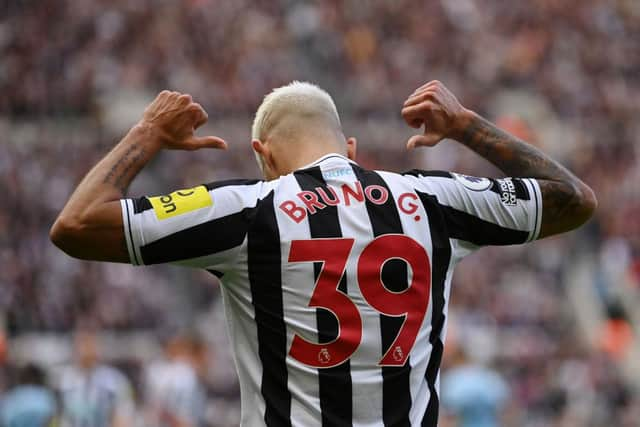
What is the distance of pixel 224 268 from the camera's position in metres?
4.08

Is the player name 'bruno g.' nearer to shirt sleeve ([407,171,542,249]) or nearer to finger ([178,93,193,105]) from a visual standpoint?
shirt sleeve ([407,171,542,249])

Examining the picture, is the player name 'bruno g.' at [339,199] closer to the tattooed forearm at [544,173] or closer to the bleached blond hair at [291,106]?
the bleached blond hair at [291,106]

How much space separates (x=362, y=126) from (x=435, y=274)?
19237 millimetres

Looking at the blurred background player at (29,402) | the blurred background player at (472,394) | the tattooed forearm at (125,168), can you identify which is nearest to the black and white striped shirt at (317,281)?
the tattooed forearm at (125,168)

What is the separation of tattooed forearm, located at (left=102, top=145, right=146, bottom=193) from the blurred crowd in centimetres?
794

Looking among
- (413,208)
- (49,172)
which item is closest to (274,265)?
(413,208)

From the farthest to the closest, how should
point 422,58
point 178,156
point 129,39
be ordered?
1. point 422,58
2. point 129,39
3. point 178,156

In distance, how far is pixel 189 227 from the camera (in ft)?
13.1

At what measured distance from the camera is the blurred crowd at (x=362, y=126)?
1702cm

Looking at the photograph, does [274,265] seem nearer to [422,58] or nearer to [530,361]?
[530,361]

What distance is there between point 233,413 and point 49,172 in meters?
5.18

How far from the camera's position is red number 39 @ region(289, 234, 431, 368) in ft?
13.4

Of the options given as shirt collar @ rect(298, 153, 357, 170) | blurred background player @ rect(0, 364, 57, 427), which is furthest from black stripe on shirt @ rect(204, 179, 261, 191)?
blurred background player @ rect(0, 364, 57, 427)

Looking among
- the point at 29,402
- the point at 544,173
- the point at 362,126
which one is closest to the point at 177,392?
the point at 29,402
